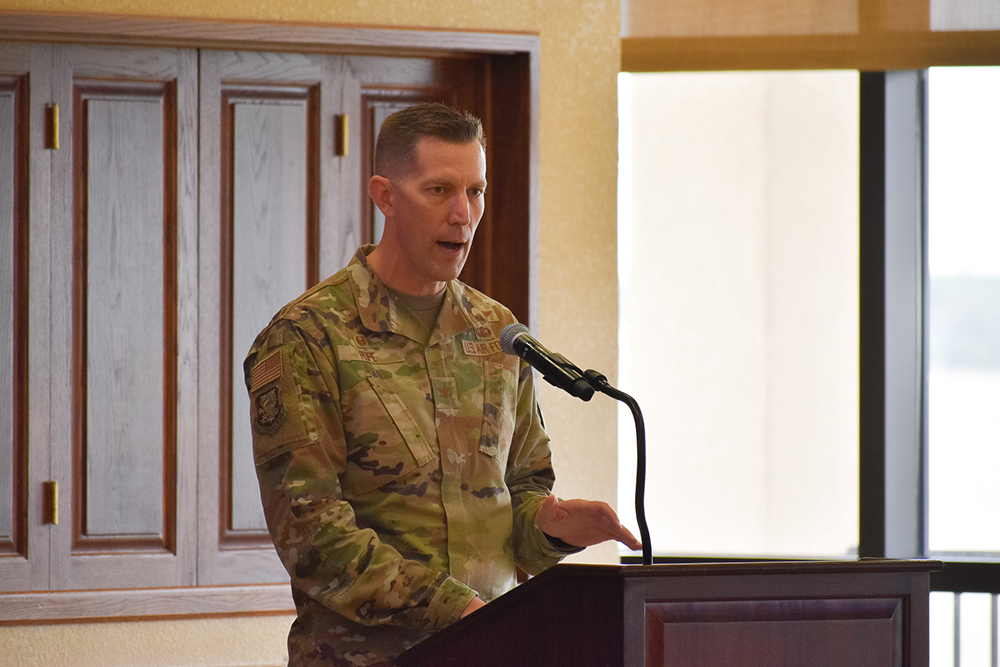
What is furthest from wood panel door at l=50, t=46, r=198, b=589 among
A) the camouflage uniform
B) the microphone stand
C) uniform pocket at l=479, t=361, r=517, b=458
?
the microphone stand

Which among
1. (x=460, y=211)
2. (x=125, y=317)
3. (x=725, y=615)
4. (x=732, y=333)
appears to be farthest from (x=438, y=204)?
(x=732, y=333)

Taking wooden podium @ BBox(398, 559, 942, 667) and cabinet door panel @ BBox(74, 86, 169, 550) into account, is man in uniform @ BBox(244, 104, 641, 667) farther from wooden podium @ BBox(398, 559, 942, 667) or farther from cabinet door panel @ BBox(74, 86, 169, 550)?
cabinet door panel @ BBox(74, 86, 169, 550)

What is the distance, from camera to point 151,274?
2.63 metres

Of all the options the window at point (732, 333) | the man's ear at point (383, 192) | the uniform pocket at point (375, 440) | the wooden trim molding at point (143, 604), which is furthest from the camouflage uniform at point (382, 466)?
the window at point (732, 333)

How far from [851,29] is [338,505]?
2173 mm

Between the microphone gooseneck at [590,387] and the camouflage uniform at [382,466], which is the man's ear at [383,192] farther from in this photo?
the microphone gooseneck at [590,387]

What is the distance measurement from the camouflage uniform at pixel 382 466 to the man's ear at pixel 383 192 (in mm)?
107

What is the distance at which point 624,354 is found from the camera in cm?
318

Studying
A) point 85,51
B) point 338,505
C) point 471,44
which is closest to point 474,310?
point 338,505

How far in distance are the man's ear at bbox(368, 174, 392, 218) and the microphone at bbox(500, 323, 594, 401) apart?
375 mm

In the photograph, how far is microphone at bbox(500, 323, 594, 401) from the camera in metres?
1.17

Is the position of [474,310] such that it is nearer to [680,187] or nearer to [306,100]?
[306,100]

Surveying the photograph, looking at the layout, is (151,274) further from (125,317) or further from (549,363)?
(549,363)

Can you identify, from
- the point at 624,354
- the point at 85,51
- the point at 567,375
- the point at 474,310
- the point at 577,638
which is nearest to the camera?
the point at 577,638
